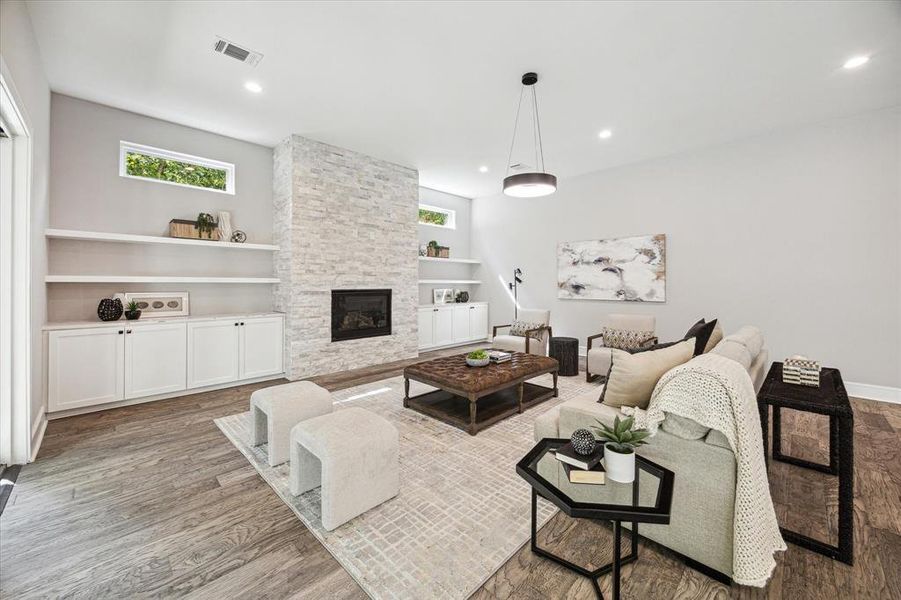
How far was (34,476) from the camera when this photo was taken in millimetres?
2449

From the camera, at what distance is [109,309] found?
3.77 m

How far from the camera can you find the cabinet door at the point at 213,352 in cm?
413

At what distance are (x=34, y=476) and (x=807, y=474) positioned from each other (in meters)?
5.18

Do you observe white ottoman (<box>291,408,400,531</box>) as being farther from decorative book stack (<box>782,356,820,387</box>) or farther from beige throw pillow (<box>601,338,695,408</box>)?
decorative book stack (<box>782,356,820,387</box>)

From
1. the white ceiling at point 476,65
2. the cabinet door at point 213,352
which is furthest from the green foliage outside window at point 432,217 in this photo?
the cabinet door at point 213,352

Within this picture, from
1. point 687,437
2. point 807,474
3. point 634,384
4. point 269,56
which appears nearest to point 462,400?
point 634,384

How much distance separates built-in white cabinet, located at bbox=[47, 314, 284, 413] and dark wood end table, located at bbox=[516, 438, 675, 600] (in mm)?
4069

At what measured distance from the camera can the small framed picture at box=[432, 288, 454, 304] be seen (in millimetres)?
7539

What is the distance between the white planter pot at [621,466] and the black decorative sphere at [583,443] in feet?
0.24

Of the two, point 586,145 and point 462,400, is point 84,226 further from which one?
point 586,145

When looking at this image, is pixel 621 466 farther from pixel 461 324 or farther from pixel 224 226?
pixel 461 324

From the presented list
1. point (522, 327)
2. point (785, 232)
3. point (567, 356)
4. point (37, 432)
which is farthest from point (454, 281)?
point (37, 432)

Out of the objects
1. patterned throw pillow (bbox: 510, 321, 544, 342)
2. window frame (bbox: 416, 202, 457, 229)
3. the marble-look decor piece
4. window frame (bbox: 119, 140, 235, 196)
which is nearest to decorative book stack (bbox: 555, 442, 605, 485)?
patterned throw pillow (bbox: 510, 321, 544, 342)

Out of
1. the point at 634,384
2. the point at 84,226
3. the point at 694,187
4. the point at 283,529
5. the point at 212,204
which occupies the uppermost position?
the point at 694,187
